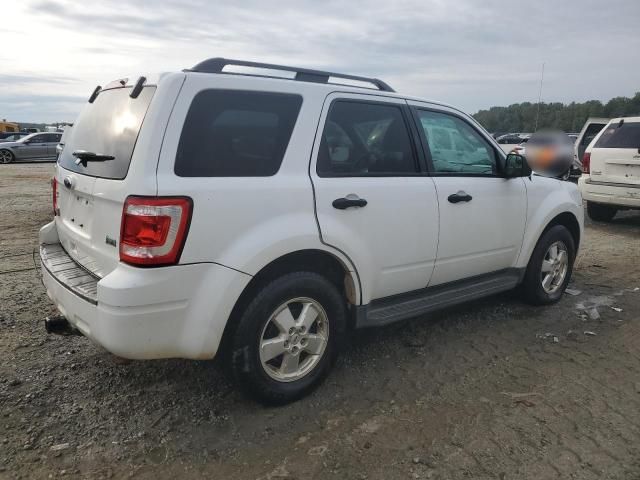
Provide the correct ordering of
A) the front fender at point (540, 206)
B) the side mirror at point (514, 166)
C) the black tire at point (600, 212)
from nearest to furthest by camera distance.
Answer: the side mirror at point (514, 166) < the front fender at point (540, 206) < the black tire at point (600, 212)

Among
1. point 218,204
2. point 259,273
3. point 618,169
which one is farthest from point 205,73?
point 618,169

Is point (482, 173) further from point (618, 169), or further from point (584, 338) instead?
point (618, 169)

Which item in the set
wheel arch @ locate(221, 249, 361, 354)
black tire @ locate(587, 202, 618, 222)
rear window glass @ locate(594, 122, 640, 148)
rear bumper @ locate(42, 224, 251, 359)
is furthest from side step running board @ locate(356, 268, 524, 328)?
black tire @ locate(587, 202, 618, 222)

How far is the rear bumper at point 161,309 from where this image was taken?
245cm

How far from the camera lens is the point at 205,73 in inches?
107

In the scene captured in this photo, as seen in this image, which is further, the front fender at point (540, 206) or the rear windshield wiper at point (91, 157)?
the front fender at point (540, 206)

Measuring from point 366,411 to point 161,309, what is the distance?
132cm

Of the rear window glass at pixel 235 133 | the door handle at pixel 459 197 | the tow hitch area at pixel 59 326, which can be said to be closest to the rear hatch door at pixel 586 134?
the door handle at pixel 459 197

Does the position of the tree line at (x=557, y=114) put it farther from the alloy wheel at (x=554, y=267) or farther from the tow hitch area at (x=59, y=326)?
the tow hitch area at (x=59, y=326)

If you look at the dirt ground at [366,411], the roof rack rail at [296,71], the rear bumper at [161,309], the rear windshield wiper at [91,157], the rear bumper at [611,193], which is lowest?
the dirt ground at [366,411]

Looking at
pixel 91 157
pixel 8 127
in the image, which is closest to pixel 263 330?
pixel 91 157

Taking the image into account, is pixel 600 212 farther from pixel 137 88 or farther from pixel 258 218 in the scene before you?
pixel 137 88

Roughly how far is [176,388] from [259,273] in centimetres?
100

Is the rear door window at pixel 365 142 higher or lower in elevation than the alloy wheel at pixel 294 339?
higher
